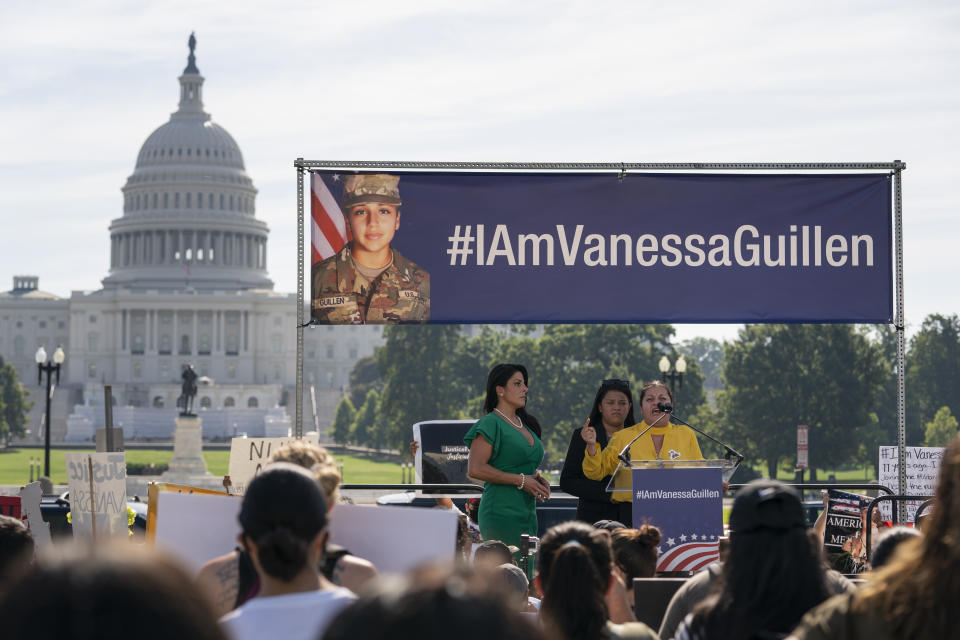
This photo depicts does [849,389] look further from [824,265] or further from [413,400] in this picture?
[824,265]

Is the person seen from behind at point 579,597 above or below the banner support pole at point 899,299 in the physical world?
below

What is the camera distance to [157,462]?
248ft

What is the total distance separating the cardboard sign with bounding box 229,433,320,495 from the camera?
9.41 metres

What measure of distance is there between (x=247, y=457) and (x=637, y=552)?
4.09 metres

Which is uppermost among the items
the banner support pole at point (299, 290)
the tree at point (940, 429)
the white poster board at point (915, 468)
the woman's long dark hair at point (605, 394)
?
the banner support pole at point (299, 290)

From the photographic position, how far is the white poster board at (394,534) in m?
4.90

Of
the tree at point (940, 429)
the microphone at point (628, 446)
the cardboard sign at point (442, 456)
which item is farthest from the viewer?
the tree at point (940, 429)

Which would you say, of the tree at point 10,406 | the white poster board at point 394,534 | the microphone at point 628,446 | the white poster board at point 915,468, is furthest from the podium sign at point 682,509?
the tree at point 10,406

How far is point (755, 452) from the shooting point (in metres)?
61.5

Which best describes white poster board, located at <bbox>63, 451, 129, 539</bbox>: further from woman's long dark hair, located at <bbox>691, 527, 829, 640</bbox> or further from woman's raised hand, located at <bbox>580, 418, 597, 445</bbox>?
woman's long dark hair, located at <bbox>691, 527, 829, 640</bbox>

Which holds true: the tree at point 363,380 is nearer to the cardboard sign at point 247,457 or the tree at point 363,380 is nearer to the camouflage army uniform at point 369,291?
the camouflage army uniform at point 369,291

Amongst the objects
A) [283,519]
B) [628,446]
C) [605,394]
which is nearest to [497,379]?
[605,394]

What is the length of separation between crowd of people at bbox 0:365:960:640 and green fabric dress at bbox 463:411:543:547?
2.18 meters

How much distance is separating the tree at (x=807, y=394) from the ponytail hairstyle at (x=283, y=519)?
57691 millimetres
